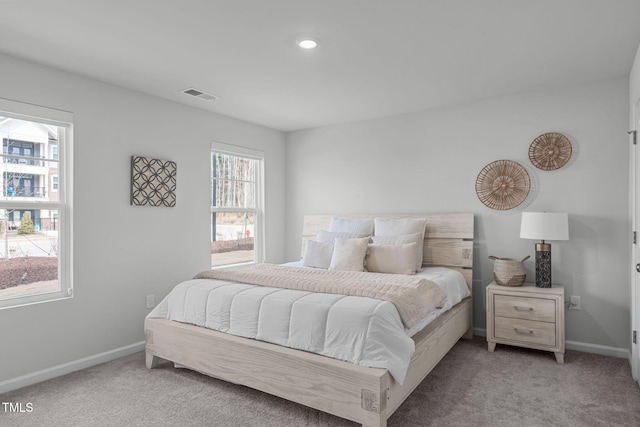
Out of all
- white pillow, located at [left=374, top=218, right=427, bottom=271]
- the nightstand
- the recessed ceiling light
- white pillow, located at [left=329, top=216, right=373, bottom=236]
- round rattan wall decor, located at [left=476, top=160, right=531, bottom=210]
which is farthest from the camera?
white pillow, located at [left=329, top=216, right=373, bottom=236]

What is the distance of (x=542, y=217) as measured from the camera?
10.8ft

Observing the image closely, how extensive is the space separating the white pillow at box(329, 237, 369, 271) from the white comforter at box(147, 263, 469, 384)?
90 centimetres

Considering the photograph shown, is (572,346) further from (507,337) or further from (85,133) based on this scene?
(85,133)

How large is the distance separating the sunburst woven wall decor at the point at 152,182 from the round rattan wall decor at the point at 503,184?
309 centimetres

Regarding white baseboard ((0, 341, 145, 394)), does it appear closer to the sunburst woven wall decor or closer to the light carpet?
the light carpet

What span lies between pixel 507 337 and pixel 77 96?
412 cm

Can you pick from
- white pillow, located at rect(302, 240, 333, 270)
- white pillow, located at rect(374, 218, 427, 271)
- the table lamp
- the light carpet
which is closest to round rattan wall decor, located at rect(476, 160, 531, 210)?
the table lamp

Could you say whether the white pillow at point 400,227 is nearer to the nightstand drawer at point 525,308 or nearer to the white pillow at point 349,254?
the white pillow at point 349,254

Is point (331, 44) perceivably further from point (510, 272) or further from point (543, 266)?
point (543, 266)

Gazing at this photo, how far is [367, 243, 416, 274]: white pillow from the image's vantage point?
3.53 m

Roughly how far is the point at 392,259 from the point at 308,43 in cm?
198

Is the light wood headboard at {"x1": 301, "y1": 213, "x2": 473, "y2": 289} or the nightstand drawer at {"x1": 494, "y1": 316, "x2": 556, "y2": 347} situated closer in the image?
the nightstand drawer at {"x1": 494, "y1": 316, "x2": 556, "y2": 347}

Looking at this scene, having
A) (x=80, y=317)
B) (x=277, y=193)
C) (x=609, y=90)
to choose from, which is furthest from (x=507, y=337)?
(x=80, y=317)

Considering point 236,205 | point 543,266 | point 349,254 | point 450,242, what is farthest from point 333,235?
point 543,266
